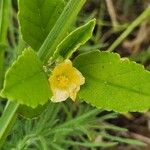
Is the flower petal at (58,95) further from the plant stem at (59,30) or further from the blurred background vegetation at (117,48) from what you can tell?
the blurred background vegetation at (117,48)

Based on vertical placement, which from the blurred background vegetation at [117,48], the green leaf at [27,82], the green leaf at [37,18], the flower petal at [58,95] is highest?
the green leaf at [37,18]

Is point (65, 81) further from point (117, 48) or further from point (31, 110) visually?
point (117, 48)

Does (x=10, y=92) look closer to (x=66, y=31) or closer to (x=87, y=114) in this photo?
(x=66, y=31)

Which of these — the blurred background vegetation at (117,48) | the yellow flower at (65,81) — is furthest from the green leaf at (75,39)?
the blurred background vegetation at (117,48)

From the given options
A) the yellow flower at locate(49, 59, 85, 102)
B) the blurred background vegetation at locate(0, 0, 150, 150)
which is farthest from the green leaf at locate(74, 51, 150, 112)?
the blurred background vegetation at locate(0, 0, 150, 150)

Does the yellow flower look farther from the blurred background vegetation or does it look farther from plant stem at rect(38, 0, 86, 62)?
the blurred background vegetation

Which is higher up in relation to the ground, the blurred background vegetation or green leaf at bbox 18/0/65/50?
green leaf at bbox 18/0/65/50

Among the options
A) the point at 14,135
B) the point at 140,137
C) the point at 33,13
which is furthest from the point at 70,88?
the point at 140,137
